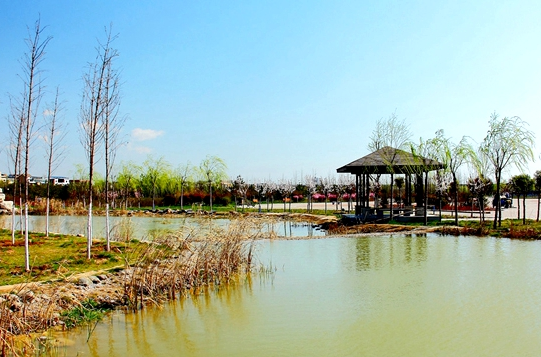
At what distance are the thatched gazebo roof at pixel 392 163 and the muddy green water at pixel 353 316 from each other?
24.1 feet

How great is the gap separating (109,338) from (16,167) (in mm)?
7315

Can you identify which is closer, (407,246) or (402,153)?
(407,246)

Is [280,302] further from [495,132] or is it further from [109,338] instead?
[495,132]

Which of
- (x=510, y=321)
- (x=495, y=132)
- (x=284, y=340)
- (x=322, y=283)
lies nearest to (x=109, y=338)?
(x=284, y=340)

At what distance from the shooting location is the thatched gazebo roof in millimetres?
16219

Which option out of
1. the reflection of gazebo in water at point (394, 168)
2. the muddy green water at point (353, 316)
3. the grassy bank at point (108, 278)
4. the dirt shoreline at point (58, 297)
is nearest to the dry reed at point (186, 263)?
the grassy bank at point (108, 278)

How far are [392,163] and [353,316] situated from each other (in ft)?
38.2

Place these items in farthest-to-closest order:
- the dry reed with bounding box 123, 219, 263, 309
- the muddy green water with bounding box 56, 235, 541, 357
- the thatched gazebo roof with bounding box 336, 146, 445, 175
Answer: the thatched gazebo roof with bounding box 336, 146, 445, 175 < the dry reed with bounding box 123, 219, 263, 309 < the muddy green water with bounding box 56, 235, 541, 357

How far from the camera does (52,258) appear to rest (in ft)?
27.3

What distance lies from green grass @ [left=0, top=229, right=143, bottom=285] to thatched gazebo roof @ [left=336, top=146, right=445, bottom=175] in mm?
9724

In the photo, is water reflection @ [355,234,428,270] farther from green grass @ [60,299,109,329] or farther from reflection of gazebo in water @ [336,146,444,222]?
green grass @ [60,299,109,329]

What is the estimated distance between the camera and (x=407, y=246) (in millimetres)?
11312

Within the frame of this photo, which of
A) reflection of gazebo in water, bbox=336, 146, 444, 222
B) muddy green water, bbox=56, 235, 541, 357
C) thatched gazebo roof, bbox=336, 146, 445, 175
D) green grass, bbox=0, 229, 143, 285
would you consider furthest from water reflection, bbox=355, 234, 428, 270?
green grass, bbox=0, 229, 143, 285

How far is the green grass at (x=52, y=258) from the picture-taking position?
→ 679cm
